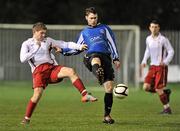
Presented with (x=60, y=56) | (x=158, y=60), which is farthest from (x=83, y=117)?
(x=60, y=56)

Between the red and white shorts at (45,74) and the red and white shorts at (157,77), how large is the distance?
14.7 feet

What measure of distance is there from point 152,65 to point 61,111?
253cm

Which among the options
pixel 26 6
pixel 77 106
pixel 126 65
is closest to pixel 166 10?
pixel 26 6

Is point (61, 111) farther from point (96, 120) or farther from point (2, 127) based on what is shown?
point (2, 127)

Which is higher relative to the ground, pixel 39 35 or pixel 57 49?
pixel 39 35

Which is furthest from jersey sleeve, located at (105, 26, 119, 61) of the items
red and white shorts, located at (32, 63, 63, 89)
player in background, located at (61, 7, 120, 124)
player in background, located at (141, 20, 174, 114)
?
player in background, located at (141, 20, 174, 114)

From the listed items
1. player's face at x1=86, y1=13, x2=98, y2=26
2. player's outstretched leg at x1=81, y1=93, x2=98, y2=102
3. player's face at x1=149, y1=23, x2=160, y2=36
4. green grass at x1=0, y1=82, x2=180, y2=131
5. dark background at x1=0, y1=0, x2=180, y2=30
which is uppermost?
dark background at x1=0, y1=0, x2=180, y2=30

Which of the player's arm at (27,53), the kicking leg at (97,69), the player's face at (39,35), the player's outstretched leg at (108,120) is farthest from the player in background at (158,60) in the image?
the player's arm at (27,53)

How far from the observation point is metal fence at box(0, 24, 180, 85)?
3014 centimetres

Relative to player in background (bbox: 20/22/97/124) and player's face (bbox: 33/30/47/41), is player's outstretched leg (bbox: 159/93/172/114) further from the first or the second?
player's face (bbox: 33/30/47/41)

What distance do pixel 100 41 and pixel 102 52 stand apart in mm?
213

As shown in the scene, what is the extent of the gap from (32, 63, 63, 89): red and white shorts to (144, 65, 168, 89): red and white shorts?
449 centimetres

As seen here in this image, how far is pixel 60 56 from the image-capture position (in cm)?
3045

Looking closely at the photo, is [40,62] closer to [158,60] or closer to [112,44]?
[112,44]
